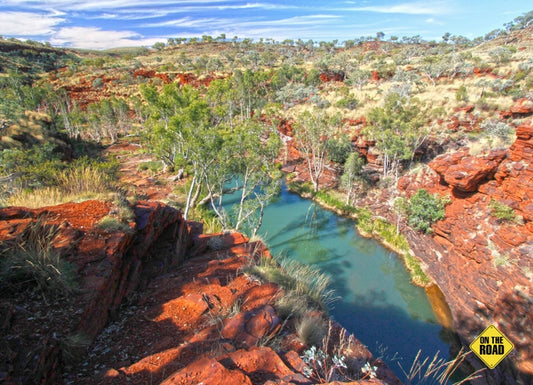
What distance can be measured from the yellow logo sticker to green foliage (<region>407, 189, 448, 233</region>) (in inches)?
469

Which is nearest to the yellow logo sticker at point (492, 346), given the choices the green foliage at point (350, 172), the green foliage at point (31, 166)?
the green foliage at point (31, 166)

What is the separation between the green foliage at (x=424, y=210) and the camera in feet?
44.1

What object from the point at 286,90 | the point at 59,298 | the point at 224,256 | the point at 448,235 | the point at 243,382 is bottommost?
the point at 448,235

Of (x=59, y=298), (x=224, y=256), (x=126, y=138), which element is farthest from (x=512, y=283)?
(x=126, y=138)

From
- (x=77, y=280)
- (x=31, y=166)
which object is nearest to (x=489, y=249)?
(x=77, y=280)

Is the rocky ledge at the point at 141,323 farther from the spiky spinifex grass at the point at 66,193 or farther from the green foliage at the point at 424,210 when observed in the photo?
the green foliage at the point at 424,210

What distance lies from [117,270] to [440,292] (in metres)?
12.5

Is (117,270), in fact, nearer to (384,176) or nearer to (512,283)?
(512,283)

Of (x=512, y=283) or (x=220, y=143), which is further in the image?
(x=220, y=143)

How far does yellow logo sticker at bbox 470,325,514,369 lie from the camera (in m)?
2.76

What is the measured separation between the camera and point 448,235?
12766mm

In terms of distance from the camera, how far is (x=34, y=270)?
12.0 ft

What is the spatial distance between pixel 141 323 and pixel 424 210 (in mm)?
13788

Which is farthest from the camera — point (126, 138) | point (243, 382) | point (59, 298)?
point (126, 138)
